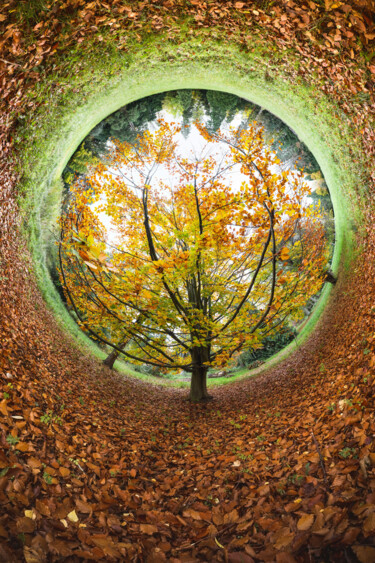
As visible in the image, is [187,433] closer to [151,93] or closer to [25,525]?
[25,525]

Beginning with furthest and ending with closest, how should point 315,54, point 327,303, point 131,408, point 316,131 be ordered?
point 327,303 → point 316,131 → point 131,408 → point 315,54

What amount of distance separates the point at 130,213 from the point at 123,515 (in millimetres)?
7066

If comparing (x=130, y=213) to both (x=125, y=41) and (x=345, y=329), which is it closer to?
(x=125, y=41)

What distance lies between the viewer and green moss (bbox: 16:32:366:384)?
5070 mm

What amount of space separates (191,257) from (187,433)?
3.31 metres

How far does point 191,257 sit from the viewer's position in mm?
3586

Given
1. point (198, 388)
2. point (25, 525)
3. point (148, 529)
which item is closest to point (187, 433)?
point (198, 388)

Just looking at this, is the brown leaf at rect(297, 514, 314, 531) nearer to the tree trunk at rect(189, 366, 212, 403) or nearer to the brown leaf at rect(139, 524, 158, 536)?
the brown leaf at rect(139, 524, 158, 536)

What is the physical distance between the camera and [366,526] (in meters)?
1.63

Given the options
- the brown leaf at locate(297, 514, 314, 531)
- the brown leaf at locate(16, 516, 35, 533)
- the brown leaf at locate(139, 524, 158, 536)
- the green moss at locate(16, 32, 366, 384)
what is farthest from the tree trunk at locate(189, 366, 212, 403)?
the brown leaf at locate(16, 516, 35, 533)

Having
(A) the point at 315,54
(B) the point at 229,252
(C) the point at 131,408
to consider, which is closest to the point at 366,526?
(B) the point at 229,252

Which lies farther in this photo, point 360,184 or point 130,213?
point 130,213

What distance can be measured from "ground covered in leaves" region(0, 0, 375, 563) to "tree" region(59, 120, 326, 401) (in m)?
1.15

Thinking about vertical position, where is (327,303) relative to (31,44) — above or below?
below
